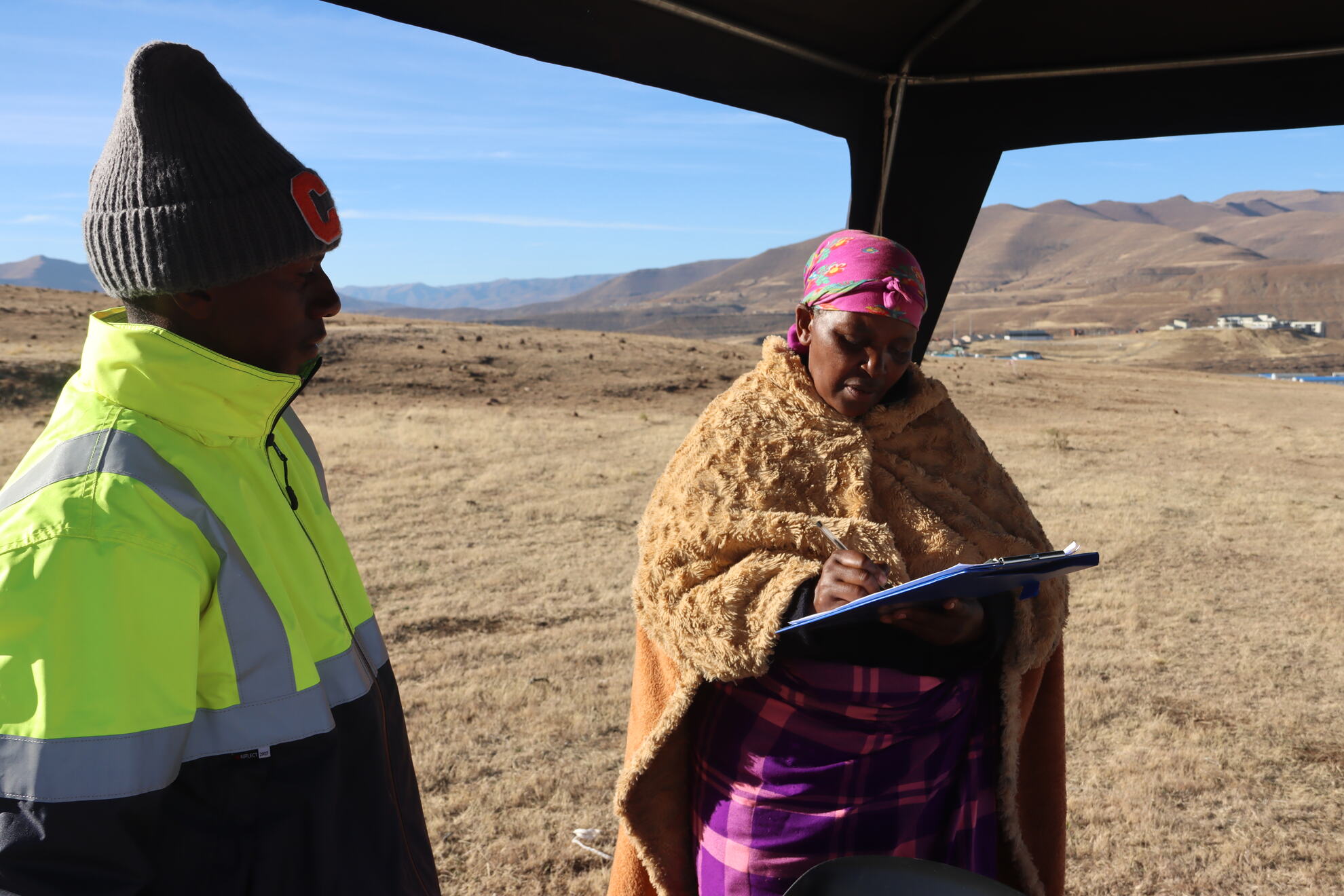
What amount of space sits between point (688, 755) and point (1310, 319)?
113312 mm

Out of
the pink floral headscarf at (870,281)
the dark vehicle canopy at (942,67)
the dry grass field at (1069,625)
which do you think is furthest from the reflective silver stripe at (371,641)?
the dry grass field at (1069,625)

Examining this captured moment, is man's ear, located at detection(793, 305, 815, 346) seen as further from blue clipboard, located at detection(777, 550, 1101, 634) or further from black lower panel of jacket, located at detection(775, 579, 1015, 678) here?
blue clipboard, located at detection(777, 550, 1101, 634)

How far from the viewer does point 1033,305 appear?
122438 millimetres

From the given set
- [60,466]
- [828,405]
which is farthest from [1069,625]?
[60,466]

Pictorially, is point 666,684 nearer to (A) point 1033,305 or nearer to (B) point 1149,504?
(B) point 1149,504

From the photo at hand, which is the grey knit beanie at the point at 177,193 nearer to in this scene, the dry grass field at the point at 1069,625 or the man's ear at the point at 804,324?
the man's ear at the point at 804,324

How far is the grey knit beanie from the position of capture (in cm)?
119

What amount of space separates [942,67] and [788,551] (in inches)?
69.7

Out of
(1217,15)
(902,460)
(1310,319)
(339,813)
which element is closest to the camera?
(339,813)

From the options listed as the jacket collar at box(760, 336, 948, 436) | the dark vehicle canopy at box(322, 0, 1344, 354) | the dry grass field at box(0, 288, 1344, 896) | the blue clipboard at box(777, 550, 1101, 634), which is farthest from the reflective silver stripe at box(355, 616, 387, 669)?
the dry grass field at box(0, 288, 1344, 896)

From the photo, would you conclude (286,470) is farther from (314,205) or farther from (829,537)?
(829,537)

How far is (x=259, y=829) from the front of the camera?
112cm

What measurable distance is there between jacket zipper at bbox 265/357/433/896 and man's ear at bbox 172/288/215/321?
0.55 feet

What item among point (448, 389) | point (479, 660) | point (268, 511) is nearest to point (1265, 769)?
point (479, 660)
